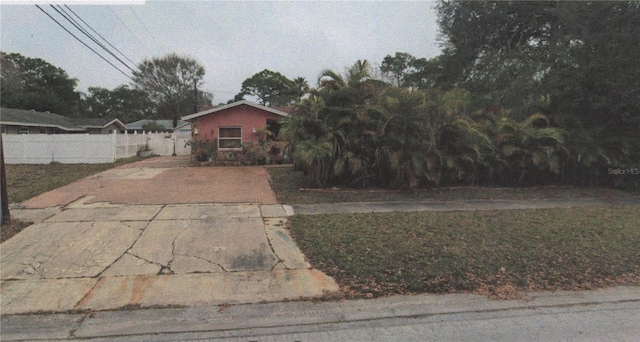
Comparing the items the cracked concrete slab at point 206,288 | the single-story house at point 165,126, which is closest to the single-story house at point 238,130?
the cracked concrete slab at point 206,288

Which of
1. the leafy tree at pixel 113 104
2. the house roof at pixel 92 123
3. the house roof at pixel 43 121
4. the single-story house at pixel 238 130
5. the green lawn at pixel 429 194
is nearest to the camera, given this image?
the green lawn at pixel 429 194

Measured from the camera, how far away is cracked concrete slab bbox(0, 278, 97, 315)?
341 cm

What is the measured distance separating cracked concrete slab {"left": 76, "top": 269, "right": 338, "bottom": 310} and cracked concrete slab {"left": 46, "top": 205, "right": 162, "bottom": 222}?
2.77 m

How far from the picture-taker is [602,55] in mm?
8750

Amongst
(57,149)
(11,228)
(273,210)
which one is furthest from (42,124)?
(273,210)

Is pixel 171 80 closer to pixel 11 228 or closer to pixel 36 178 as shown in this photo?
pixel 36 178

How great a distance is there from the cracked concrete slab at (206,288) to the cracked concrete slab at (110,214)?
109 inches

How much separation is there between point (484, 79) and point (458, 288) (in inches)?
524

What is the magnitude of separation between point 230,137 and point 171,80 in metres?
29.6

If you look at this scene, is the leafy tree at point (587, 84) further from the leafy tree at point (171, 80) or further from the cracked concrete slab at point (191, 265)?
the leafy tree at point (171, 80)

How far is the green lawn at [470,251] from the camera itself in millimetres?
3980

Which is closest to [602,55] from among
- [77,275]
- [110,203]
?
[77,275]

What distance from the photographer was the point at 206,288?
386 centimetres

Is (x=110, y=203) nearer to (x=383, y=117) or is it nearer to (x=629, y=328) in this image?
(x=383, y=117)
